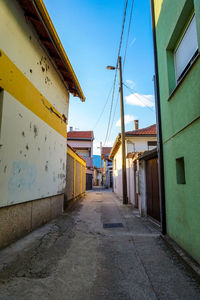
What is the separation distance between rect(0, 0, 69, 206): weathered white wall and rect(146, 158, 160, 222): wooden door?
3.25 metres

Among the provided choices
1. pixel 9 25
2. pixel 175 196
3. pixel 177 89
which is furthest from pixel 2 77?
pixel 175 196

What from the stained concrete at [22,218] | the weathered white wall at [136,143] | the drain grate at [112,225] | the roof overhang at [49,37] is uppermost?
the roof overhang at [49,37]

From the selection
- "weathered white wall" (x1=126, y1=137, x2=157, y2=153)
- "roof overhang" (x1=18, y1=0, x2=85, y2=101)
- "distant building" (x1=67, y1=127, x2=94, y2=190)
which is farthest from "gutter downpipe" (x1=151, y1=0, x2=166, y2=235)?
"distant building" (x1=67, y1=127, x2=94, y2=190)

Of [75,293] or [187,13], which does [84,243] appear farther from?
[187,13]

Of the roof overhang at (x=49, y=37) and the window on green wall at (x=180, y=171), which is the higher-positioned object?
the roof overhang at (x=49, y=37)

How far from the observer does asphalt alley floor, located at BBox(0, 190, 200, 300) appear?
1949mm

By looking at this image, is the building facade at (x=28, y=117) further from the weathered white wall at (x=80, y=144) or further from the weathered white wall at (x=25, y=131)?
the weathered white wall at (x=80, y=144)

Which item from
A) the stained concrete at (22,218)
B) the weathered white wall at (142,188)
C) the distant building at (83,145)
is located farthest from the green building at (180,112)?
the distant building at (83,145)

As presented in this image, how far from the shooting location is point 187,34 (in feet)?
10.6

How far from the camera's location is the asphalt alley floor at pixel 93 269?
1.95 metres

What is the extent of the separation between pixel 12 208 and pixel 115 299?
2535 millimetres

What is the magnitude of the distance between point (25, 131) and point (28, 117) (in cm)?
38

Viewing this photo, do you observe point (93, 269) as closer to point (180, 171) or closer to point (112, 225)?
point (180, 171)

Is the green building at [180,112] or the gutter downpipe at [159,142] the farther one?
the gutter downpipe at [159,142]
